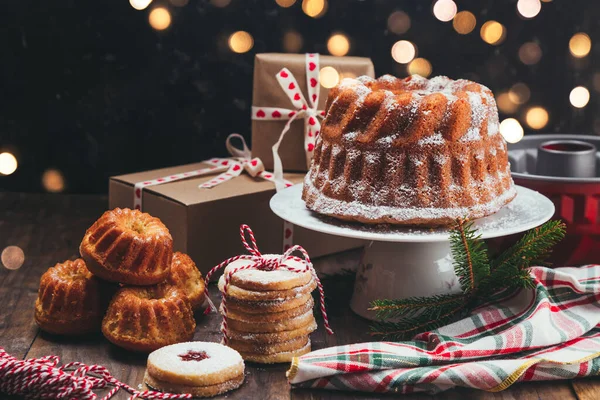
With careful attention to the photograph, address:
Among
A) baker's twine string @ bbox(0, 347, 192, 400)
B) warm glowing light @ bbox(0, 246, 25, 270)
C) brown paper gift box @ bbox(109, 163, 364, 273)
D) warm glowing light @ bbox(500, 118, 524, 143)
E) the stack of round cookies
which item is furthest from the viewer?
warm glowing light @ bbox(500, 118, 524, 143)

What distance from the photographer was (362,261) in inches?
69.6

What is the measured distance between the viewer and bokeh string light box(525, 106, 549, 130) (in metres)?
2.37

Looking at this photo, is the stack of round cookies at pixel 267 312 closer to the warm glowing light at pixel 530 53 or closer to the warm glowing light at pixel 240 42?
the warm glowing light at pixel 240 42

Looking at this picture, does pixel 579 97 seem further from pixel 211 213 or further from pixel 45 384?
pixel 45 384

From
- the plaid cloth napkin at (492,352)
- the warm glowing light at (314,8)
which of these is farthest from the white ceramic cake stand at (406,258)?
the warm glowing light at (314,8)

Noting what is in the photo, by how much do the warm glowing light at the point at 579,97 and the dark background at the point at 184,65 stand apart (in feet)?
0.05

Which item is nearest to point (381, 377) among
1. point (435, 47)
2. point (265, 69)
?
point (265, 69)

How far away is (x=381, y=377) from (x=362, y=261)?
40 cm

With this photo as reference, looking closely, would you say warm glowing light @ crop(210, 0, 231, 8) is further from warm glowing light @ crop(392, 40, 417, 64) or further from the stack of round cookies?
the stack of round cookies

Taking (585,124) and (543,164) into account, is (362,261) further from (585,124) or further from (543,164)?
(585,124)

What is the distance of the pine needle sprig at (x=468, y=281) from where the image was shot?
1554 mm

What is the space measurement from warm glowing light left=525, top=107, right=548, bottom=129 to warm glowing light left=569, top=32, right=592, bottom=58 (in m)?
0.18

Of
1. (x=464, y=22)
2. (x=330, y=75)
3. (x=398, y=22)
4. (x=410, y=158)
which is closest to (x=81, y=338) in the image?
(x=410, y=158)

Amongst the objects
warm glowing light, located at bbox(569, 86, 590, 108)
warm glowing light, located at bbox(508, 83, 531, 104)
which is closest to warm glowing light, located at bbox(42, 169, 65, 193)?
warm glowing light, located at bbox(508, 83, 531, 104)
